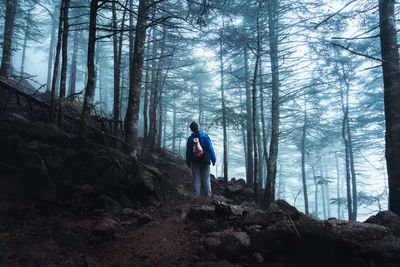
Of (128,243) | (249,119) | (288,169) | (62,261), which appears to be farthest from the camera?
(288,169)

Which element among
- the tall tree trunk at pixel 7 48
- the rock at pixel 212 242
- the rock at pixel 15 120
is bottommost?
the rock at pixel 212 242

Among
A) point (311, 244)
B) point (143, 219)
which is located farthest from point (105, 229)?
point (311, 244)

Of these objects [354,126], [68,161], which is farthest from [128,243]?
[354,126]

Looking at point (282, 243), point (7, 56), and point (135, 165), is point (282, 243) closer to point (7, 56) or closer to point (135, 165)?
point (135, 165)

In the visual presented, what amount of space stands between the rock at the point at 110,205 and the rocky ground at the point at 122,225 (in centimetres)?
2

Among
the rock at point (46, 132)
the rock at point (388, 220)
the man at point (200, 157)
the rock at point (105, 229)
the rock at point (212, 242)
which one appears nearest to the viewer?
the rock at point (212, 242)

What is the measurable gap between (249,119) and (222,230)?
13.1 m

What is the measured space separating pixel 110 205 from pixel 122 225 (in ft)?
2.39

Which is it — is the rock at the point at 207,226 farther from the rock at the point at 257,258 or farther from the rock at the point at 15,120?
the rock at the point at 15,120

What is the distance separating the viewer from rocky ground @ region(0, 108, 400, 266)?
2.24 meters

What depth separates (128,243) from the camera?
2881 mm

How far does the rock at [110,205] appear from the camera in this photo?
3.92 metres

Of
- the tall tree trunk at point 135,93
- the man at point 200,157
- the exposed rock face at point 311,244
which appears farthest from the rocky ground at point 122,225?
the tall tree trunk at point 135,93

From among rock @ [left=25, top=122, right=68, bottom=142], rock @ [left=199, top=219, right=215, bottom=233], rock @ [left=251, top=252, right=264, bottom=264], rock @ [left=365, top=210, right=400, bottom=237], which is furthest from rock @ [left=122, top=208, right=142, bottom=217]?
rock @ [left=365, top=210, right=400, bottom=237]
